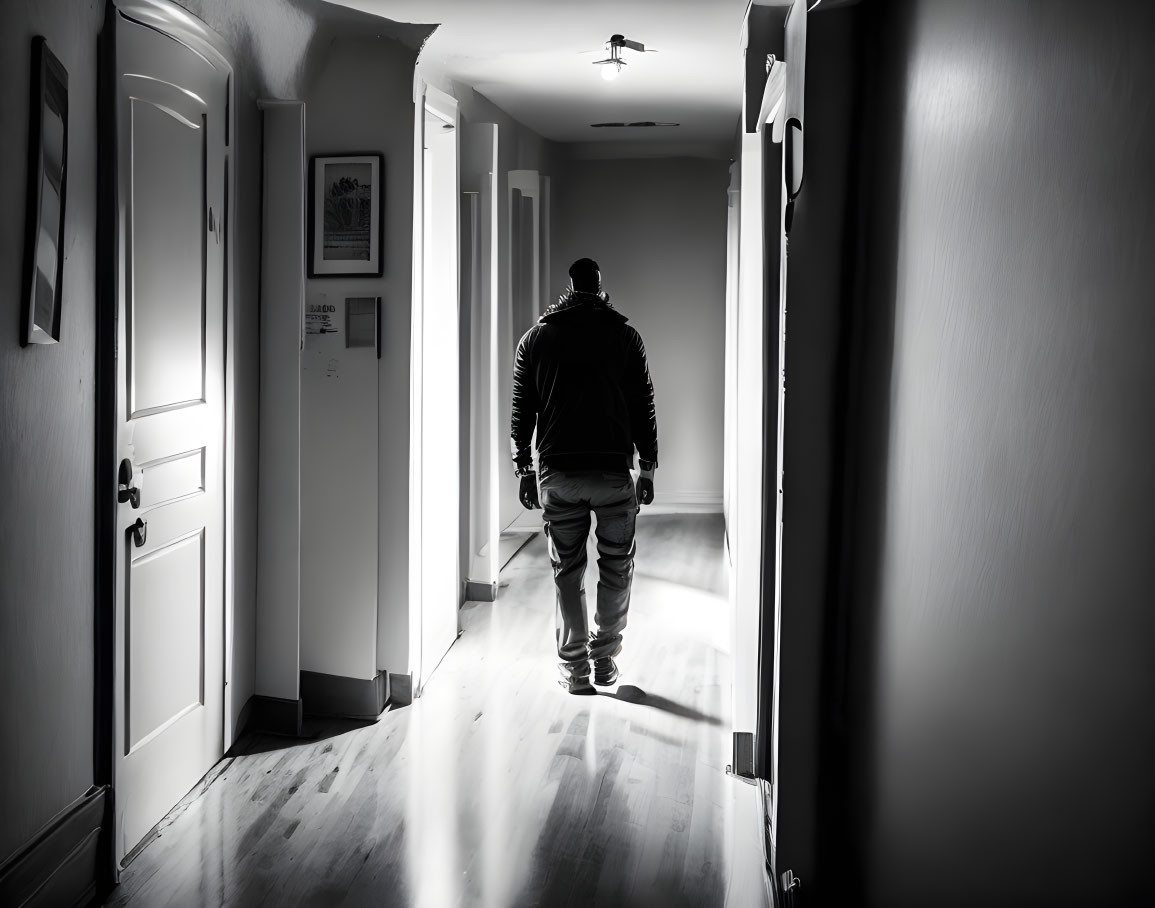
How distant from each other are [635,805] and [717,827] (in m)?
0.25

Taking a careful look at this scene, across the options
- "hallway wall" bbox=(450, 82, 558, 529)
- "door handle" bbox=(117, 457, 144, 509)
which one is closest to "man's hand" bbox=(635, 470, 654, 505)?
"door handle" bbox=(117, 457, 144, 509)

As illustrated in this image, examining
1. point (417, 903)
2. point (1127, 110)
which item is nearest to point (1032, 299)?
point (1127, 110)

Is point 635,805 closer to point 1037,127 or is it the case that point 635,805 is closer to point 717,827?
point 717,827

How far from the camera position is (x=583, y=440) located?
3668 mm

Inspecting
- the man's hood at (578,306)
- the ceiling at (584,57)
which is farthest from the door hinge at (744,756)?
the ceiling at (584,57)

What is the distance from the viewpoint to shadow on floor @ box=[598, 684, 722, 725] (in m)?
3.66

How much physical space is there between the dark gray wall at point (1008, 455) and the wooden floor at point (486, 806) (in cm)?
103

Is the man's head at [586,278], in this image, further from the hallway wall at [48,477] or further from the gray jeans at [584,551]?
the hallway wall at [48,477]

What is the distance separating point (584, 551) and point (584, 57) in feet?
7.78

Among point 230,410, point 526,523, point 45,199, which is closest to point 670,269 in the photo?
point 526,523

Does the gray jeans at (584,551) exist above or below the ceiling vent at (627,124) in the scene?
below

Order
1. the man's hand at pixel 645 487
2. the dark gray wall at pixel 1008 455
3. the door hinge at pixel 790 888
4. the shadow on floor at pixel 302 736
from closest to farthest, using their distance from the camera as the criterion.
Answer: the dark gray wall at pixel 1008 455 → the door hinge at pixel 790 888 → the shadow on floor at pixel 302 736 → the man's hand at pixel 645 487

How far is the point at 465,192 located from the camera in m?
5.00

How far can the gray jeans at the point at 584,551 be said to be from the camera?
3.72m
